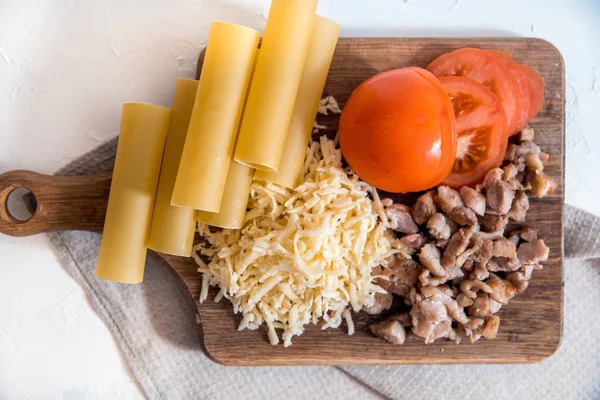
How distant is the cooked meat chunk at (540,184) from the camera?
1.93 metres

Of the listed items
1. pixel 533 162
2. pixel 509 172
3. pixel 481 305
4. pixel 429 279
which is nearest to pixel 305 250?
pixel 429 279

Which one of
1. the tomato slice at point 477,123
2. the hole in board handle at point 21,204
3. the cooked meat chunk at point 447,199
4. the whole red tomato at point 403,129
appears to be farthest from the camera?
the hole in board handle at point 21,204

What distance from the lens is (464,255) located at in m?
1.92

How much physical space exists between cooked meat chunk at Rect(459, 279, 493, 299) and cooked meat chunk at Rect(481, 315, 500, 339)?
0.40 feet

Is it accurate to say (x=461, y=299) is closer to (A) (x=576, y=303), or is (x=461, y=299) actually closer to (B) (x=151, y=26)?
(A) (x=576, y=303)

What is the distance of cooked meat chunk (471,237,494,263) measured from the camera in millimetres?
1917

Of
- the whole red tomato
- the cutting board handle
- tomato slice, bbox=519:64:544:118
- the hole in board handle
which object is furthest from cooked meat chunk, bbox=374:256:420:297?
the hole in board handle

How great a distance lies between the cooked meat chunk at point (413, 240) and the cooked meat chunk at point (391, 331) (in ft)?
0.99

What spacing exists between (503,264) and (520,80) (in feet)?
2.34

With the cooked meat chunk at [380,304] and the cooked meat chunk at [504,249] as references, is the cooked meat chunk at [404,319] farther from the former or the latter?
the cooked meat chunk at [504,249]

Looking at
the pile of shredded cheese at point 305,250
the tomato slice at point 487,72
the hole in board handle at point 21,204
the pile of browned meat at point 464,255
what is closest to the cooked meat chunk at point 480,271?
the pile of browned meat at point 464,255

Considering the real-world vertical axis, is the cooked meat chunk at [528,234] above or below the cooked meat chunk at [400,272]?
above

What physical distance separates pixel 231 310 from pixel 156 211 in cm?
49

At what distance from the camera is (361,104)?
69.6 inches
